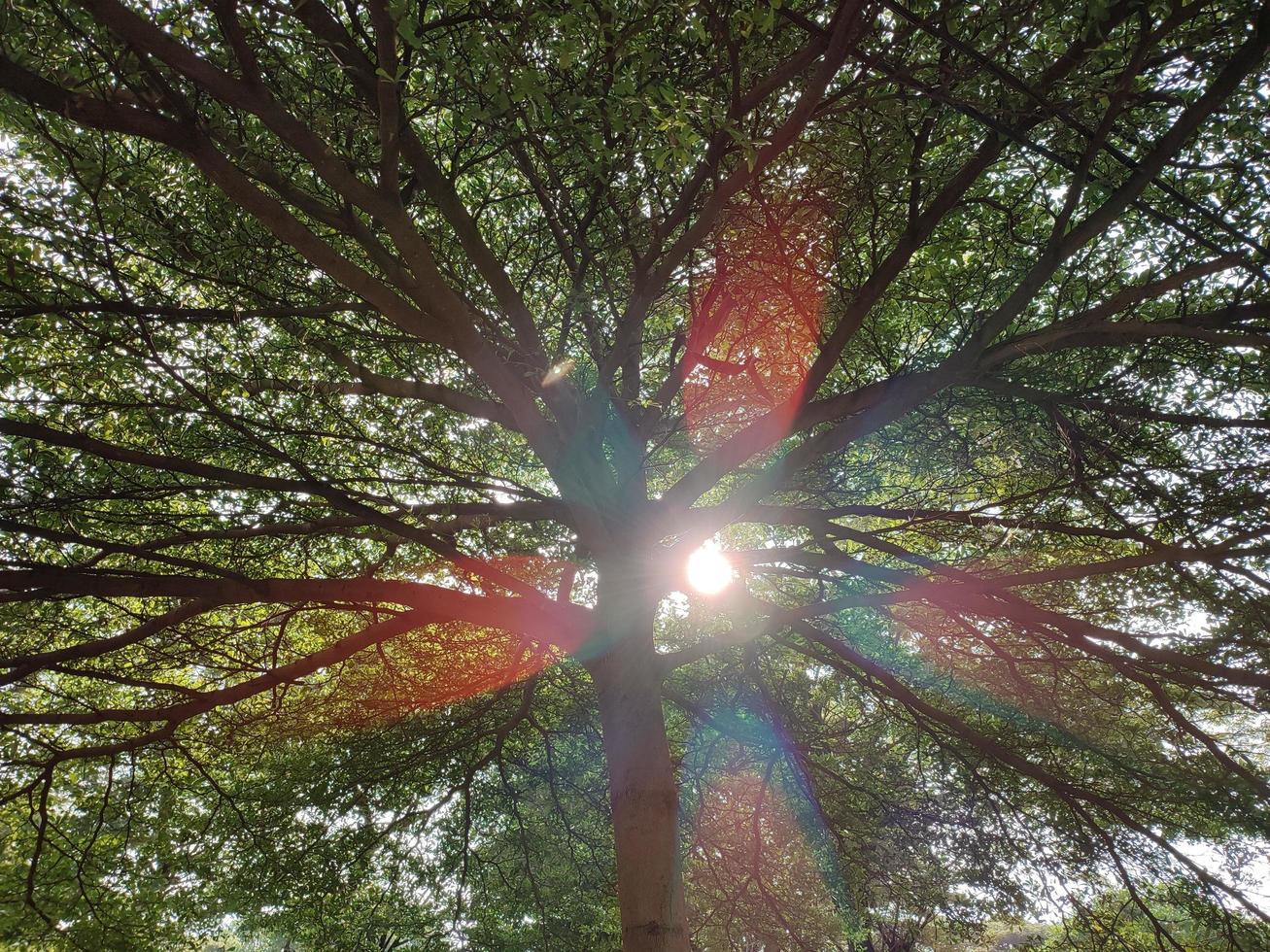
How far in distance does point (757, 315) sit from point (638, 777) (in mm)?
3779

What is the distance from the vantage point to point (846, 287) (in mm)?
5672

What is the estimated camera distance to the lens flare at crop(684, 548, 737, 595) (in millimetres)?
6137

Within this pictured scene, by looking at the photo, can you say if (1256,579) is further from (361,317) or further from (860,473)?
(361,317)

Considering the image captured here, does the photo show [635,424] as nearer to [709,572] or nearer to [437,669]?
[709,572]

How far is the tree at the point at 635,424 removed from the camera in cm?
336

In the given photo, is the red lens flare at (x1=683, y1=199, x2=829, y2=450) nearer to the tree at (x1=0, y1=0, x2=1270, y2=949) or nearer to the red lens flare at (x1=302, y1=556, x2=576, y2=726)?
the tree at (x1=0, y1=0, x2=1270, y2=949)

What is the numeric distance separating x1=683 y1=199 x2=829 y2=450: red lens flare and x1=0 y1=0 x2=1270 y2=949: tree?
0.21 feet

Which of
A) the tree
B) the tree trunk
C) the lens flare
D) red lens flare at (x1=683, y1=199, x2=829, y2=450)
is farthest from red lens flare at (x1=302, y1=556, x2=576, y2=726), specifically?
red lens flare at (x1=683, y1=199, x2=829, y2=450)

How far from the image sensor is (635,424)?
20.9ft

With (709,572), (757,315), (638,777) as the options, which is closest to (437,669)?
(709,572)

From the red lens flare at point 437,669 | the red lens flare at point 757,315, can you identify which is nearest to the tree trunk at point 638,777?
the red lens flare at point 437,669

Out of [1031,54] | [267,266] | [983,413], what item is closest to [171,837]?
[267,266]

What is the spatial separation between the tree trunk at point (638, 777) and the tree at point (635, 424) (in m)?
0.03

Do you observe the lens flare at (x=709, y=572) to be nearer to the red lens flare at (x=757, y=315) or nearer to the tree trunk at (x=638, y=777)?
the tree trunk at (x=638, y=777)
